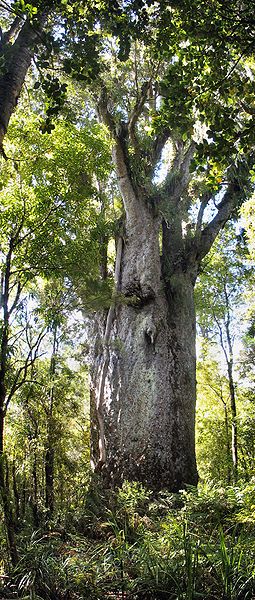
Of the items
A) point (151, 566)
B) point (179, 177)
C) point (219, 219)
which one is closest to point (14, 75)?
point (151, 566)

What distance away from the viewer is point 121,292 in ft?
27.1

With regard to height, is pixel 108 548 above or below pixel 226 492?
below

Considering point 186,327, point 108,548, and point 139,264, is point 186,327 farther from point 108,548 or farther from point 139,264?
point 108,548

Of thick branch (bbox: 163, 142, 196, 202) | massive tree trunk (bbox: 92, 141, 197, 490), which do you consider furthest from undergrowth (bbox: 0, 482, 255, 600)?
thick branch (bbox: 163, 142, 196, 202)

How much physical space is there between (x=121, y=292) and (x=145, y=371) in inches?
64.8

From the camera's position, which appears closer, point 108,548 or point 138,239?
point 108,548

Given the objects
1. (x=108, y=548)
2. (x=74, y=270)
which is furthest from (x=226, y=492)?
(x=74, y=270)

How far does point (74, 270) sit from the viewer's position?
588 cm

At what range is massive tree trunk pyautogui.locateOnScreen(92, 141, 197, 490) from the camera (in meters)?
6.87

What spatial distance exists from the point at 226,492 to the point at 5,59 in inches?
192

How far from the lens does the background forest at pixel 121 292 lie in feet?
10.1

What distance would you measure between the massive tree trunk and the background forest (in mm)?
38

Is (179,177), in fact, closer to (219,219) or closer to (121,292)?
(219,219)

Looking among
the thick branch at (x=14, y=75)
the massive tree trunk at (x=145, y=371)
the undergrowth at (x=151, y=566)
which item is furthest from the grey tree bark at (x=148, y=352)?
the thick branch at (x=14, y=75)
